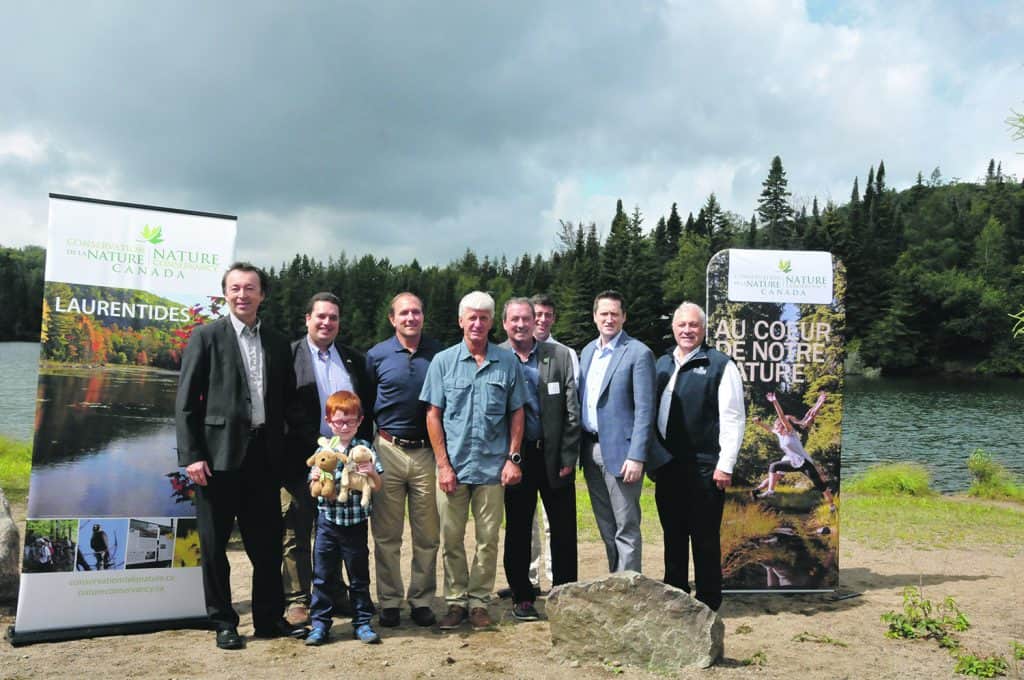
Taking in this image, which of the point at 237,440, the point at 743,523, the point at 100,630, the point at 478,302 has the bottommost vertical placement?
the point at 100,630

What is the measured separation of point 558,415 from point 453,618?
61.0 inches

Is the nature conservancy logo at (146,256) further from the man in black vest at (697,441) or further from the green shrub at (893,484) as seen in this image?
the green shrub at (893,484)

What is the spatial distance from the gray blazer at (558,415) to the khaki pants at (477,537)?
420 millimetres

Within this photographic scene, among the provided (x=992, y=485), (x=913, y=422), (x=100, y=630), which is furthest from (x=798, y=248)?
(x=100, y=630)

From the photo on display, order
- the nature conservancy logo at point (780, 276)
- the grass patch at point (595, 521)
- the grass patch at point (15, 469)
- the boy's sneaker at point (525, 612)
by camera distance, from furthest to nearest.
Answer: the grass patch at point (15, 469), the grass patch at point (595, 521), the nature conservancy logo at point (780, 276), the boy's sneaker at point (525, 612)

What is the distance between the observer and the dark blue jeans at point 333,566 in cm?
→ 489

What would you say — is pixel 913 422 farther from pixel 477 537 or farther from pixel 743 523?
pixel 477 537

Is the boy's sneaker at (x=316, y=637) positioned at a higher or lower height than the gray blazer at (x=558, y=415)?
lower

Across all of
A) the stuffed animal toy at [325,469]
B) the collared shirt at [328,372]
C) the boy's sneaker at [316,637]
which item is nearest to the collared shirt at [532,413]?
the collared shirt at [328,372]

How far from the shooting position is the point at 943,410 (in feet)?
127

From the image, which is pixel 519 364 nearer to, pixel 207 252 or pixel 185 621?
pixel 207 252

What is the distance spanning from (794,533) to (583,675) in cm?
281

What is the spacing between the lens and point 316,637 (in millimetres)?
4812

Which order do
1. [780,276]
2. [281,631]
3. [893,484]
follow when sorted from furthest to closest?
[893,484], [780,276], [281,631]
